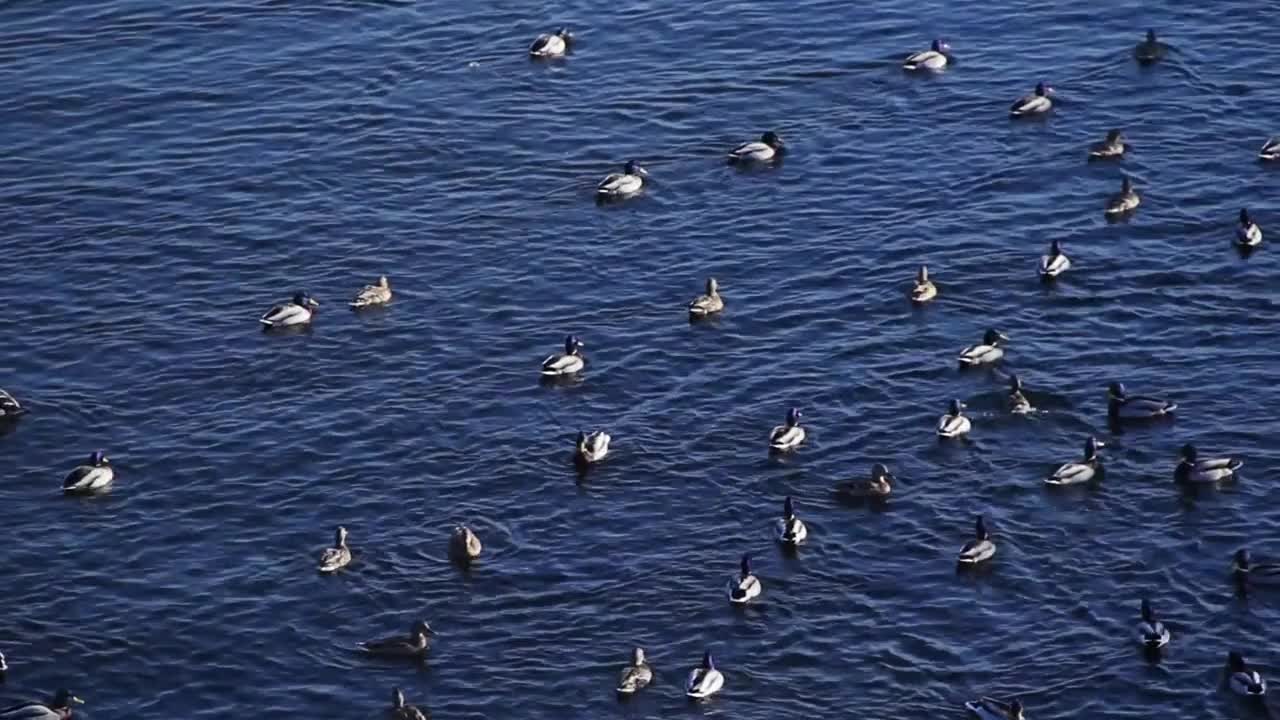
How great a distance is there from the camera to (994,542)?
68188 mm

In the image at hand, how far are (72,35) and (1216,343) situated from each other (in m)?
49.1

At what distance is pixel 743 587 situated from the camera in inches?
2591

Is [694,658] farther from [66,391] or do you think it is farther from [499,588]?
[66,391]

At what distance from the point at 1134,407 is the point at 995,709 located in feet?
51.9

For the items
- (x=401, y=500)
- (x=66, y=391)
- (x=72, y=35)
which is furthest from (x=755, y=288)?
(x=72, y=35)

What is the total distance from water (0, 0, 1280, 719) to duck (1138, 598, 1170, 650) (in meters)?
0.48

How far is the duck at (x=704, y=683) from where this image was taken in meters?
62.1

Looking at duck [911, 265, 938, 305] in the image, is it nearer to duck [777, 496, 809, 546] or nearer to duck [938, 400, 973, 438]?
duck [938, 400, 973, 438]

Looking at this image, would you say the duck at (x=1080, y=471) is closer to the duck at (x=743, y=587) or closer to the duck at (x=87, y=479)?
Answer: the duck at (x=743, y=587)

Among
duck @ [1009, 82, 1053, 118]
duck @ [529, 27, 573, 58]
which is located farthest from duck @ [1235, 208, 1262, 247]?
duck @ [529, 27, 573, 58]

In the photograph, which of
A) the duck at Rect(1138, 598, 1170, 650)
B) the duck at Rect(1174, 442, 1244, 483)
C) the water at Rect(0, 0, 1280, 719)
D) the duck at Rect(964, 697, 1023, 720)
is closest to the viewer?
the duck at Rect(964, 697, 1023, 720)

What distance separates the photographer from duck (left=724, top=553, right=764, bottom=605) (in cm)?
6581

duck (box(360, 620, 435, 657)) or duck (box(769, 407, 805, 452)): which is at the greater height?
duck (box(360, 620, 435, 657))

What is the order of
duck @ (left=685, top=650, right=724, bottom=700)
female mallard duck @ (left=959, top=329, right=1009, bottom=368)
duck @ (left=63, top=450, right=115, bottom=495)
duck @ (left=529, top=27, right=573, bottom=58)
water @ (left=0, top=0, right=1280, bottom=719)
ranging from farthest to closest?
duck @ (left=529, top=27, right=573, bottom=58)
female mallard duck @ (left=959, top=329, right=1009, bottom=368)
duck @ (left=63, top=450, right=115, bottom=495)
water @ (left=0, top=0, right=1280, bottom=719)
duck @ (left=685, top=650, right=724, bottom=700)
